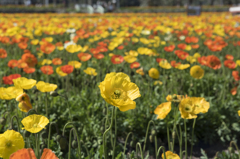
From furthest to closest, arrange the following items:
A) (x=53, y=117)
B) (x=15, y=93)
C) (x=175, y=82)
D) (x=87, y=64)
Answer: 1. (x=87, y=64)
2. (x=175, y=82)
3. (x=53, y=117)
4. (x=15, y=93)

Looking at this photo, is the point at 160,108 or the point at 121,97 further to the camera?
the point at 160,108

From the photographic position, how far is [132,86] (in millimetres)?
1047

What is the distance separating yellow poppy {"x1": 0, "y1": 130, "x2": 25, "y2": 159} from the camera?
0.94 meters

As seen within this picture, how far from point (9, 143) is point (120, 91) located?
0.48 metres

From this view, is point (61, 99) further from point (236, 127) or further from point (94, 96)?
point (236, 127)

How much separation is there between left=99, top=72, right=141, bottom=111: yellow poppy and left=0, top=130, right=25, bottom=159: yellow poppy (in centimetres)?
39

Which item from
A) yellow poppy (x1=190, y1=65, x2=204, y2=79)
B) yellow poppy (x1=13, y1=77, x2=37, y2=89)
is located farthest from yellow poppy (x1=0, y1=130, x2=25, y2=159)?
yellow poppy (x1=190, y1=65, x2=204, y2=79)

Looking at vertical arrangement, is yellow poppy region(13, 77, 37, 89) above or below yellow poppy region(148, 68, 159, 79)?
above

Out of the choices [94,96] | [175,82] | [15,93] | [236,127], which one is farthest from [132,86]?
[175,82]

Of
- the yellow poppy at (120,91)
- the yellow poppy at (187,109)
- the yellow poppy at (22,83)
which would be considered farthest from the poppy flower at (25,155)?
the yellow poppy at (187,109)

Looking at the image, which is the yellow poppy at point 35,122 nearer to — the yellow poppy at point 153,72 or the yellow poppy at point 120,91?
the yellow poppy at point 120,91

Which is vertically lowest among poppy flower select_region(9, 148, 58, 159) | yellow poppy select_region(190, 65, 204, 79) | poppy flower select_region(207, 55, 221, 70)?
poppy flower select_region(9, 148, 58, 159)

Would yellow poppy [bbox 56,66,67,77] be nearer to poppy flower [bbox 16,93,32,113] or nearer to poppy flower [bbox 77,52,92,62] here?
poppy flower [bbox 77,52,92,62]

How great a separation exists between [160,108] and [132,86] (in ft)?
1.76
